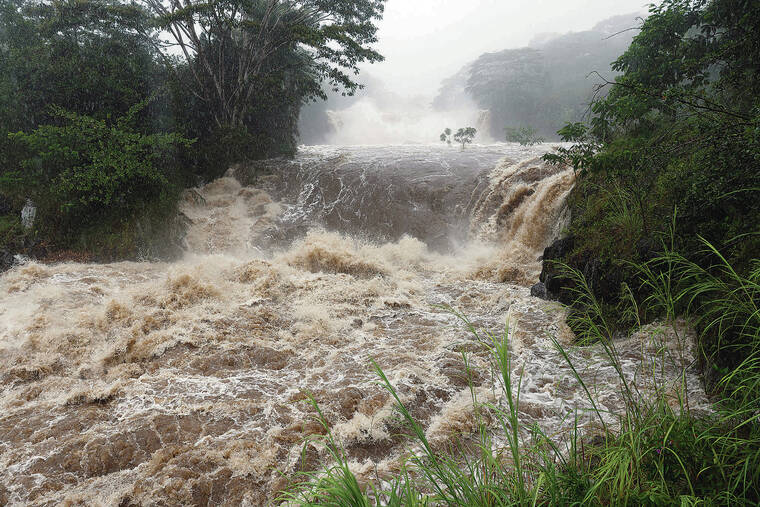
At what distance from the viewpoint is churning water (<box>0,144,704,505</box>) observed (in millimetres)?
2971

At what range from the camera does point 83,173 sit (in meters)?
8.70

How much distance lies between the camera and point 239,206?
11.6 metres

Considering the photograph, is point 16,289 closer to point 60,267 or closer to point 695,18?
point 60,267

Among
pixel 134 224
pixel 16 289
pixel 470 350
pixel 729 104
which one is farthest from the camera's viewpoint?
pixel 134 224

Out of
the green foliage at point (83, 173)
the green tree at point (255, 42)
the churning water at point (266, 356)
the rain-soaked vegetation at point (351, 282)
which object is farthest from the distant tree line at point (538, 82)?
the green foliage at point (83, 173)

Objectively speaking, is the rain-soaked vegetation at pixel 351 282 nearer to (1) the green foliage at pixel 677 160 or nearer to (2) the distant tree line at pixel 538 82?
(1) the green foliage at pixel 677 160

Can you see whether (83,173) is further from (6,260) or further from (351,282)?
(351,282)

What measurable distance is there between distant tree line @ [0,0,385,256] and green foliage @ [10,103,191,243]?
27 mm

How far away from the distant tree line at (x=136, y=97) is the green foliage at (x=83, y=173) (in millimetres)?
27

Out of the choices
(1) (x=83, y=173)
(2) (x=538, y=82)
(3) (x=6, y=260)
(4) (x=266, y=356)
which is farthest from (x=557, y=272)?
(2) (x=538, y=82)

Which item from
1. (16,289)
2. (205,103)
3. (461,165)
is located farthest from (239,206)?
(461,165)

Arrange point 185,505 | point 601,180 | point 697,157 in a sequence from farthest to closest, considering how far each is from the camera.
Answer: point 601,180 → point 697,157 → point 185,505

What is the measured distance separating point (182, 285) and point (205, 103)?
9.66m

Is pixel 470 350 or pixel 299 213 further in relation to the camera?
pixel 299 213
